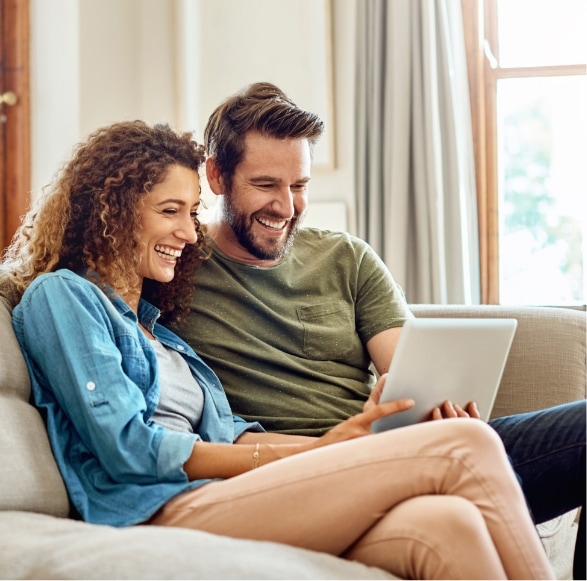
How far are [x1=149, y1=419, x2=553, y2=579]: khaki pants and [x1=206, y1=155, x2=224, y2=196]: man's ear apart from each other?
A: 0.93 metres

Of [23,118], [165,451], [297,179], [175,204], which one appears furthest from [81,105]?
[165,451]

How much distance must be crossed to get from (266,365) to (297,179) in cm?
44

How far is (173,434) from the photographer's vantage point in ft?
4.96

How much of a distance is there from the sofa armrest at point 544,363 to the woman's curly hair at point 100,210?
3.00 feet

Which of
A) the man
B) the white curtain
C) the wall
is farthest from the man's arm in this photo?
the wall

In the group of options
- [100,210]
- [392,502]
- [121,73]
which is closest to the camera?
[392,502]

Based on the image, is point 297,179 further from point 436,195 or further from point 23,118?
point 23,118

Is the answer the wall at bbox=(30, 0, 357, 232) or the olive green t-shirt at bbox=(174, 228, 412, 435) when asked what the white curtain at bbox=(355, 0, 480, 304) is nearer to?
the wall at bbox=(30, 0, 357, 232)

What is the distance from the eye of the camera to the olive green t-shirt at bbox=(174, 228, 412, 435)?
198cm

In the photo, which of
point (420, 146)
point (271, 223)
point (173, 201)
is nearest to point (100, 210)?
point (173, 201)

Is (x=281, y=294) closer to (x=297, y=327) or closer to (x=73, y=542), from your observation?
(x=297, y=327)

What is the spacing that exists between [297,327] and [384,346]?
20cm

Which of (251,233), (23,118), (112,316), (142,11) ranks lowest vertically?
(112,316)

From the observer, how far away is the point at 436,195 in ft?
11.4
